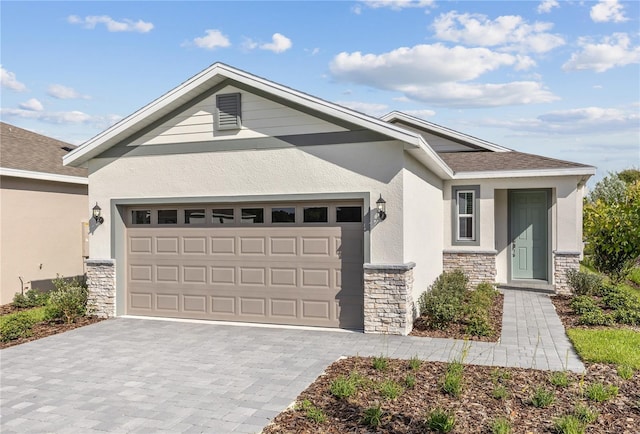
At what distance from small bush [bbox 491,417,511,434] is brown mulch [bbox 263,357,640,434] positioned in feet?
0.26

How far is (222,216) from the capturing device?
10.4m

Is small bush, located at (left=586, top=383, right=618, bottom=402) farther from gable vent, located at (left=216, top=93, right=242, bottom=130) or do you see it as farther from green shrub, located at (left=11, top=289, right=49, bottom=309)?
green shrub, located at (left=11, top=289, right=49, bottom=309)

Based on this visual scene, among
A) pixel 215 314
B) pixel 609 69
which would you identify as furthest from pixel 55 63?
pixel 609 69

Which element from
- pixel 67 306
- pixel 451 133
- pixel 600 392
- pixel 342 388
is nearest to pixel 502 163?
Answer: pixel 451 133

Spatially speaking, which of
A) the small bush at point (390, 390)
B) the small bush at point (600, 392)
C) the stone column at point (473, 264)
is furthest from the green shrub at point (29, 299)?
the small bush at point (600, 392)

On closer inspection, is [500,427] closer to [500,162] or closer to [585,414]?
[585,414]

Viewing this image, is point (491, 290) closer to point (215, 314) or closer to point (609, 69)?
point (609, 69)

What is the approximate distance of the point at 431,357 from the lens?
7391mm

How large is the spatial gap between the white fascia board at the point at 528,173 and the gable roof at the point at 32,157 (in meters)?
11.3

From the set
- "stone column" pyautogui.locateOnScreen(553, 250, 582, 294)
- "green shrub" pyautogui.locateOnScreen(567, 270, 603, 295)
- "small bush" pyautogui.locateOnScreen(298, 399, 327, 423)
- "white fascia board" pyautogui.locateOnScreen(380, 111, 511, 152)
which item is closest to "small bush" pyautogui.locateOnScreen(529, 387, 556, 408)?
"small bush" pyautogui.locateOnScreen(298, 399, 327, 423)

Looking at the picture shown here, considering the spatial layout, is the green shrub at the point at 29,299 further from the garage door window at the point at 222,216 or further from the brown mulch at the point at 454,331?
the brown mulch at the point at 454,331

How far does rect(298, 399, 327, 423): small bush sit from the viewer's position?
16.4 feet

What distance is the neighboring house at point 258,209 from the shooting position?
9.07 m

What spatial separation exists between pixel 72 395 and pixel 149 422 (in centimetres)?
152
